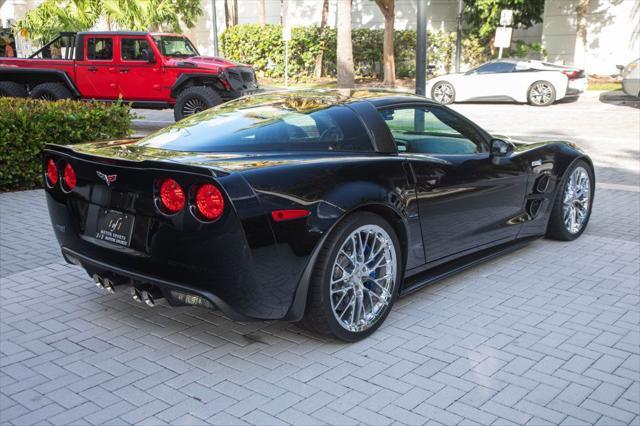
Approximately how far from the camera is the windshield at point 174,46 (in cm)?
1488

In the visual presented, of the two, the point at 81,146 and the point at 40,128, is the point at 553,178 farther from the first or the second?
the point at 40,128

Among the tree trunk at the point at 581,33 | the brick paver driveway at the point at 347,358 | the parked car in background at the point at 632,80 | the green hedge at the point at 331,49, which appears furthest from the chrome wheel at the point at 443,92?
the brick paver driveway at the point at 347,358

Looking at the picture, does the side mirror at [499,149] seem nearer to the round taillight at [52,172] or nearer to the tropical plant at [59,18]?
the round taillight at [52,172]

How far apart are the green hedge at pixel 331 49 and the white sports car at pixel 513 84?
6.90 metres

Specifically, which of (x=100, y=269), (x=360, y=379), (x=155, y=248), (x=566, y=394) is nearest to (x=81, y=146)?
(x=100, y=269)

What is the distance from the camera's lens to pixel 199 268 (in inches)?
141

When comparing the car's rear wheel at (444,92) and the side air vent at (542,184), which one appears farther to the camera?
the car's rear wheel at (444,92)

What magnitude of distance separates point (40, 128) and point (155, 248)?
17.7ft

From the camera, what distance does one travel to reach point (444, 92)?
21.7 m

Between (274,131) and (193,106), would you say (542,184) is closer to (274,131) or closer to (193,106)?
(274,131)

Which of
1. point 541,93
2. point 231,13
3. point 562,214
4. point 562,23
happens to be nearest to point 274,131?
point 562,214

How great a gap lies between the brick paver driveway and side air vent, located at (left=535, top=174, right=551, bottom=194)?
0.62 m

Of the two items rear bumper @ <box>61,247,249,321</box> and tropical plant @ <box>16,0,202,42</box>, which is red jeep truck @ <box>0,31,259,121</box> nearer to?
tropical plant @ <box>16,0,202,42</box>

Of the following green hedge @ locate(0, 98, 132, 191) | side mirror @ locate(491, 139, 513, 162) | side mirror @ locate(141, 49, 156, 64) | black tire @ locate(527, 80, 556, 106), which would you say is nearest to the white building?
black tire @ locate(527, 80, 556, 106)
